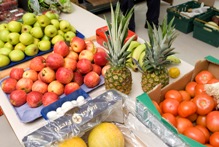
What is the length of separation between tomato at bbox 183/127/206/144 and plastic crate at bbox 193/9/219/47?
2.20 meters

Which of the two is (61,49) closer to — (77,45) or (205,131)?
(77,45)

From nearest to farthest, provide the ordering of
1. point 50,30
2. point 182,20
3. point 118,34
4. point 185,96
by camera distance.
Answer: point 118,34 < point 185,96 < point 50,30 < point 182,20

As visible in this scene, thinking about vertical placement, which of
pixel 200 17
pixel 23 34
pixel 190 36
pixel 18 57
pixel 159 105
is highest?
pixel 23 34

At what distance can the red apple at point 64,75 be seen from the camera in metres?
1.10

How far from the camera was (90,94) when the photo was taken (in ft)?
3.75

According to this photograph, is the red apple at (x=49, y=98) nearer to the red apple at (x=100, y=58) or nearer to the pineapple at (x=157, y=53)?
the red apple at (x=100, y=58)

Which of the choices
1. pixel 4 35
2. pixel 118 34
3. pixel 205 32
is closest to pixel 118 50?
pixel 118 34

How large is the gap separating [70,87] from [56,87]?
7 centimetres

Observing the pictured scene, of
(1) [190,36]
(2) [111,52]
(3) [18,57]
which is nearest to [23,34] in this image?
(3) [18,57]

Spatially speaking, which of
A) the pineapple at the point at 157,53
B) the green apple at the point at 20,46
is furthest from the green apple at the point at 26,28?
the pineapple at the point at 157,53

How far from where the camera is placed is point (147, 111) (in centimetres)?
80

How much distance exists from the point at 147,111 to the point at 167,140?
12 cm

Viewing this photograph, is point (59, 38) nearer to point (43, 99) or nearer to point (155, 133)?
point (43, 99)

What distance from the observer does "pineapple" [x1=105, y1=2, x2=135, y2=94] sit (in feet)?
3.18
